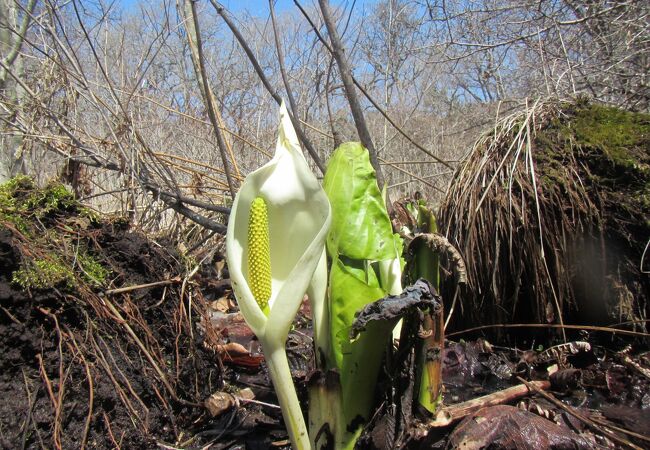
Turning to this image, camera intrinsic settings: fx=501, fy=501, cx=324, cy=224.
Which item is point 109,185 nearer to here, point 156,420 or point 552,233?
point 156,420

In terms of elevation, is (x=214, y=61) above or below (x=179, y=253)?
above

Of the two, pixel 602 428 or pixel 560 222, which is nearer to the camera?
pixel 602 428

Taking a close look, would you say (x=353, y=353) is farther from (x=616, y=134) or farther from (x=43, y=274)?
(x=616, y=134)

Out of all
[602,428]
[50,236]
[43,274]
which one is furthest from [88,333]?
[602,428]

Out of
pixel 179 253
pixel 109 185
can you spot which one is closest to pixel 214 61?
pixel 109 185

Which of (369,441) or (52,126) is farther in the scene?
(52,126)

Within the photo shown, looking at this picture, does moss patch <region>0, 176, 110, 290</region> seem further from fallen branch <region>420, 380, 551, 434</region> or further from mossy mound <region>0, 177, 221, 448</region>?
fallen branch <region>420, 380, 551, 434</region>

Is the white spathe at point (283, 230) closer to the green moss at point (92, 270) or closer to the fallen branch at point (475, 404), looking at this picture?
the fallen branch at point (475, 404)

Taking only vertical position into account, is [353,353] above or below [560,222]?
below

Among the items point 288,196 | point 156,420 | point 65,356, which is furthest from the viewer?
point 156,420
